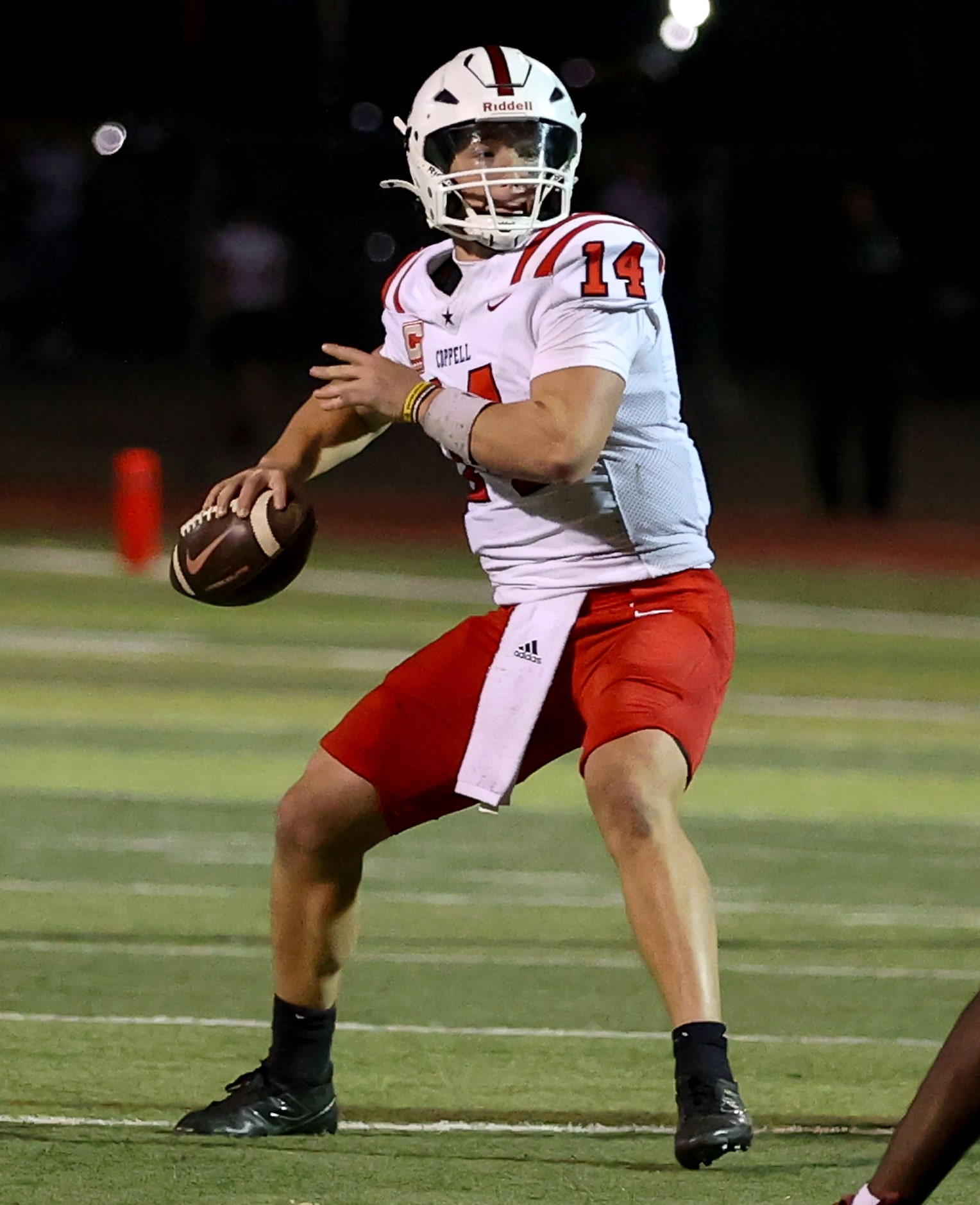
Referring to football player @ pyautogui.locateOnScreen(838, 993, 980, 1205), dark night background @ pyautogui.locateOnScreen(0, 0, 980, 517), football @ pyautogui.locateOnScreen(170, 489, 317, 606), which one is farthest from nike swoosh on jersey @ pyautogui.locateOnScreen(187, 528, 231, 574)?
dark night background @ pyautogui.locateOnScreen(0, 0, 980, 517)

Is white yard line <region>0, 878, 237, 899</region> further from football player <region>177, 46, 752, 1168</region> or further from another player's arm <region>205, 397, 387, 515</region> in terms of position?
football player <region>177, 46, 752, 1168</region>

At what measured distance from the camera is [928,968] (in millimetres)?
6078

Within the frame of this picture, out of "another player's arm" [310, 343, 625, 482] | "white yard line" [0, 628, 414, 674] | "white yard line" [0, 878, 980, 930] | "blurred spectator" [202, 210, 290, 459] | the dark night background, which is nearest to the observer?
"another player's arm" [310, 343, 625, 482]

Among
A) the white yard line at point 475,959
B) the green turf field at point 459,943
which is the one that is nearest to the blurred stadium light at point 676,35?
the green turf field at point 459,943

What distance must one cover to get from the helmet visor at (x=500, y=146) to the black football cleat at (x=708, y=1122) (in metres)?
1.68

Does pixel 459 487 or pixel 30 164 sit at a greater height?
pixel 30 164

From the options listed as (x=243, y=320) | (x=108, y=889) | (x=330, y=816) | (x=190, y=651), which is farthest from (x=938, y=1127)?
(x=243, y=320)

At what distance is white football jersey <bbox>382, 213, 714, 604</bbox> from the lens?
445 centimetres

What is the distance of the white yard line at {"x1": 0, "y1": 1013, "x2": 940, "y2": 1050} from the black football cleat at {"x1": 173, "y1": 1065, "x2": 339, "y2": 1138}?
0.78 meters

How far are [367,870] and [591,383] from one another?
10.4 feet

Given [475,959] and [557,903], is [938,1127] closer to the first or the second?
[475,959]

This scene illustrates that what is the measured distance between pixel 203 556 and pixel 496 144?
0.95 metres

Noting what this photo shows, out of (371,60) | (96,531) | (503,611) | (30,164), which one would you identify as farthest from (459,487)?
(503,611)

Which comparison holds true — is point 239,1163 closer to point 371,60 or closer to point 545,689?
point 545,689
